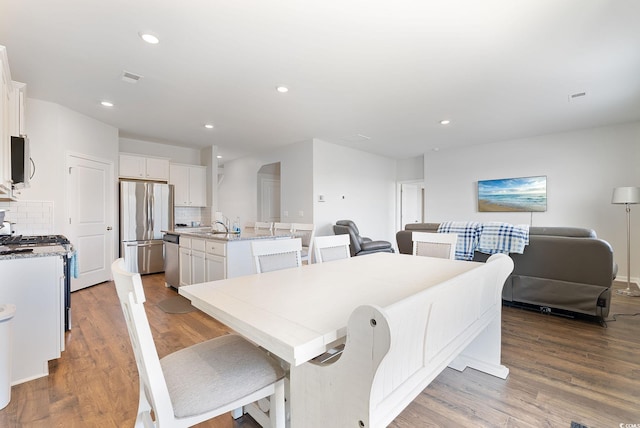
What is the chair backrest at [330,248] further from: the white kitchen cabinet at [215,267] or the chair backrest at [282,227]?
the chair backrest at [282,227]

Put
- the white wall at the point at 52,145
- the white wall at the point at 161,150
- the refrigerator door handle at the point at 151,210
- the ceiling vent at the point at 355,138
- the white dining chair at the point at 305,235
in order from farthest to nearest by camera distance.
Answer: the white wall at the point at 161,150 → the ceiling vent at the point at 355,138 → the refrigerator door handle at the point at 151,210 → the white dining chair at the point at 305,235 → the white wall at the point at 52,145

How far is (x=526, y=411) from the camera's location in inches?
64.3

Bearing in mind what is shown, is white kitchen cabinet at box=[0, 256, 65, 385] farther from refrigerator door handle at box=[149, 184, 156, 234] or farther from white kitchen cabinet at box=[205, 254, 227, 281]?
refrigerator door handle at box=[149, 184, 156, 234]

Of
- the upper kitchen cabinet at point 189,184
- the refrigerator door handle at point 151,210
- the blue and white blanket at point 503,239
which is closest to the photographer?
the blue and white blanket at point 503,239

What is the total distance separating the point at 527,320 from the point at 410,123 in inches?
121

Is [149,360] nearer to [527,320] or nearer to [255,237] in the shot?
[255,237]

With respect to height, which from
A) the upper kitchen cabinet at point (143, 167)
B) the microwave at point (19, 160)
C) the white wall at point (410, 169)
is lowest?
the microwave at point (19, 160)

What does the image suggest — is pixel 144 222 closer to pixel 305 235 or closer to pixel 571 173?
pixel 305 235

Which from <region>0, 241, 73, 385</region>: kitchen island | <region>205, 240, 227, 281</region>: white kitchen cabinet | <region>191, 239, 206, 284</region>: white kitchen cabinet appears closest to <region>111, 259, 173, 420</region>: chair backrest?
<region>0, 241, 73, 385</region>: kitchen island

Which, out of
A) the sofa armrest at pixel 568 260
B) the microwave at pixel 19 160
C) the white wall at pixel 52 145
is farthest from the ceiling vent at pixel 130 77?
the sofa armrest at pixel 568 260

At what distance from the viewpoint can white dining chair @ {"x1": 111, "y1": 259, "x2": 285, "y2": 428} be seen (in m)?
0.93

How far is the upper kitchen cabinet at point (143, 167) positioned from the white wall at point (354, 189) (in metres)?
2.95

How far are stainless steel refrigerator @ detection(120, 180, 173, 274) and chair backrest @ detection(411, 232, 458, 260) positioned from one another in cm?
449

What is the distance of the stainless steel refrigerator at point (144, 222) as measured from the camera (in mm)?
4930
